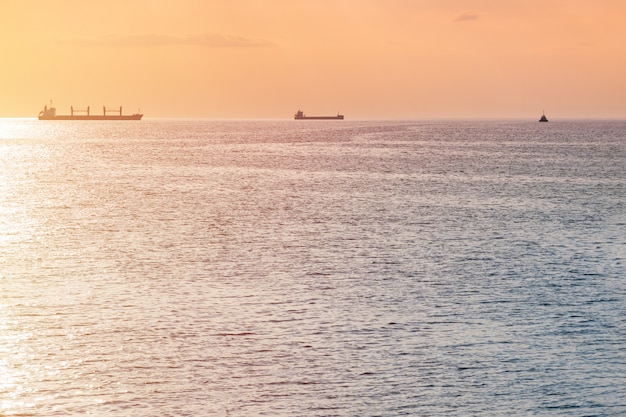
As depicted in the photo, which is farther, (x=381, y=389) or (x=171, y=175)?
(x=171, y=175)

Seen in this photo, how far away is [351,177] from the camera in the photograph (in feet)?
408

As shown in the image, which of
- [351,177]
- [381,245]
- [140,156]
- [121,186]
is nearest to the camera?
[381,245]

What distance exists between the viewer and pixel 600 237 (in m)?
63.8

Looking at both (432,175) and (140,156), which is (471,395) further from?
(140,156)

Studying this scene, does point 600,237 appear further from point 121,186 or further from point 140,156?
point 140,156

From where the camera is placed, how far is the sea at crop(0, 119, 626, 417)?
29.3m

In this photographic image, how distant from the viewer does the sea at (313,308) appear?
96.2 ft

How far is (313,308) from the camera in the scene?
40.5m

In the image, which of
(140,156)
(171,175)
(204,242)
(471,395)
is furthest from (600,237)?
(140,156)

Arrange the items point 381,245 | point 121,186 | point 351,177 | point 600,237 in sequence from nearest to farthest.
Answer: point 381,245 < point 600,237 < point 121,186 < point 351,177

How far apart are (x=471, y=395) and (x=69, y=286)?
79.0 feet

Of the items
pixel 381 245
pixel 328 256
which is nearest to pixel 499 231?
pixel 381 245

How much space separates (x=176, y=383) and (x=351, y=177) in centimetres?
9516

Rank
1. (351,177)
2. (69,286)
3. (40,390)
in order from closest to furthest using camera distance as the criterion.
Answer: (40,390), (69,286), (351,177)
